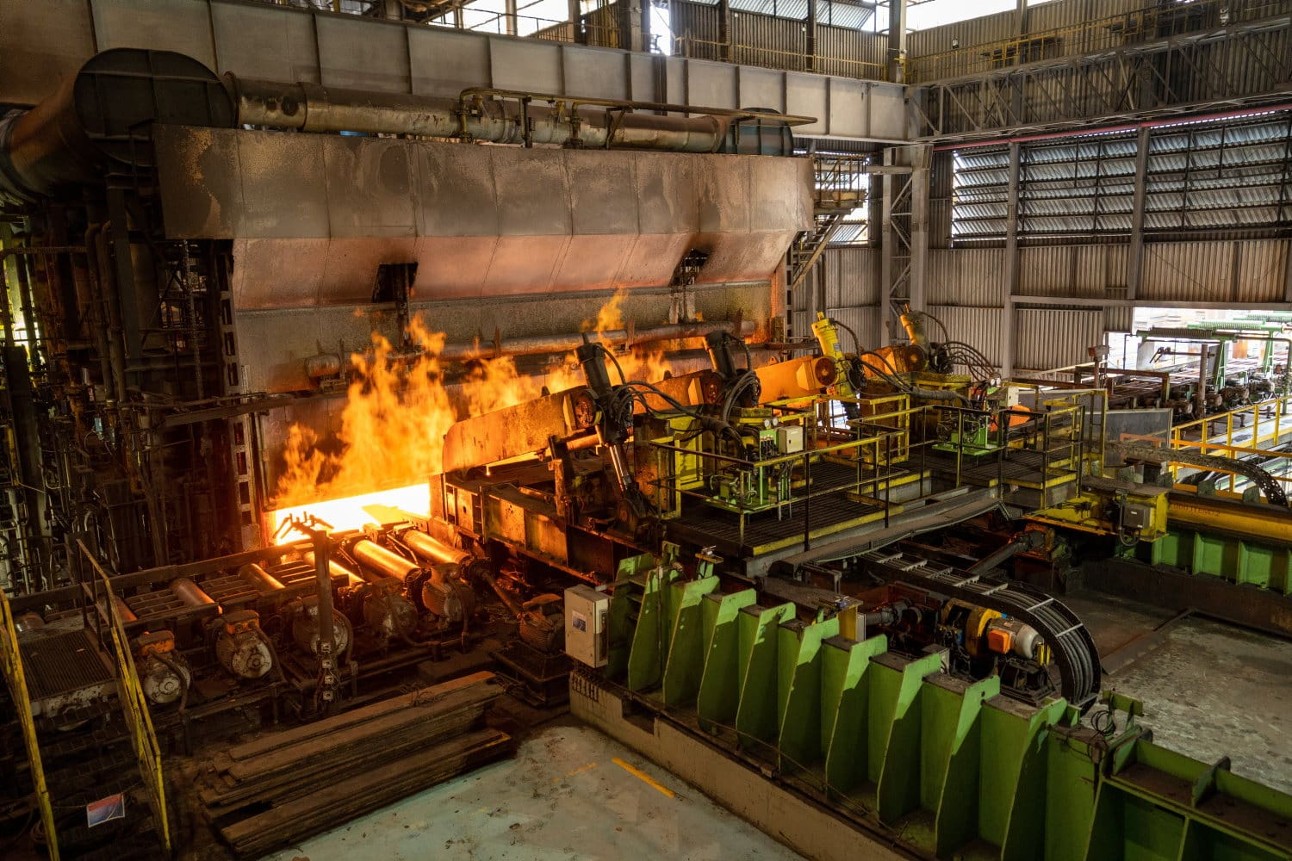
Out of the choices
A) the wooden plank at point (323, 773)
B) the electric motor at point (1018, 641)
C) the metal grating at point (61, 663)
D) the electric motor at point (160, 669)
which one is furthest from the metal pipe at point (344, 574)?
the electric motor at point (1018, 641)

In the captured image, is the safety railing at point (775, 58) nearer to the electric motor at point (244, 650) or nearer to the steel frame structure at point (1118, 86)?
the steel frame structure at point (1118, 86)

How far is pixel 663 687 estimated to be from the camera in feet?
25.4

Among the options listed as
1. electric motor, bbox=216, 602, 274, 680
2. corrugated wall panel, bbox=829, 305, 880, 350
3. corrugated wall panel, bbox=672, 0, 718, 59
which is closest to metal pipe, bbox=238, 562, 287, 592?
electric motor, bbox=216, 602, 274, 680

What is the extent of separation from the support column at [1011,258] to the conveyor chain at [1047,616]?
17.4 meters

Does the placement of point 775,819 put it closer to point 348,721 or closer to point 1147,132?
point 348,721

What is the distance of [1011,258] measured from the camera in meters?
23.4

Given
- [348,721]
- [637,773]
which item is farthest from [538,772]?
[348,721]

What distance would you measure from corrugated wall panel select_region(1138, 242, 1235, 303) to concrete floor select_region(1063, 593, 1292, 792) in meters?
12.4

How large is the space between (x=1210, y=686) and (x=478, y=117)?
10.4m

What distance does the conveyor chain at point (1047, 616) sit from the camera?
Result: 7.05m

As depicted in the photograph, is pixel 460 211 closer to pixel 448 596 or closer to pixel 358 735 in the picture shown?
pixel 448 596

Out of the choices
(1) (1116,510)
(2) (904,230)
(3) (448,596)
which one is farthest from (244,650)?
(2) (904,230)

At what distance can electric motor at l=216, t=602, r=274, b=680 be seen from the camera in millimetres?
8375

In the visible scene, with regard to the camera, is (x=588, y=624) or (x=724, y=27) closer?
(x=588, y=624)
